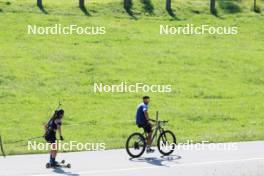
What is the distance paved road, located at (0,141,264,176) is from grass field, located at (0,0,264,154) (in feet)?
5.27

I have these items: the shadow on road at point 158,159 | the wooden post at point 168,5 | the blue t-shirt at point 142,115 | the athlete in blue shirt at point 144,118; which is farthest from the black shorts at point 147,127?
the wooden post at point 168,5

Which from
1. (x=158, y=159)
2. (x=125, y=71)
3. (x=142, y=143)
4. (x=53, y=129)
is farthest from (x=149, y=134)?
(x=125, y=71)

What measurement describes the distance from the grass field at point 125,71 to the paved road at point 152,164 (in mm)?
1606

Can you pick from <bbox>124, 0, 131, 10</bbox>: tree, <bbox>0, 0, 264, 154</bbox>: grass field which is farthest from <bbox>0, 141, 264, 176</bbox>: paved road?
<bbox>124, 0, 131, 10</bbox>: tree

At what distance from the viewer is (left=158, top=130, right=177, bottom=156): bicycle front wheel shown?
67.7ft

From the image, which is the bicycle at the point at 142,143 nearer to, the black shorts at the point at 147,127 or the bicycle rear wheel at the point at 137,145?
the bicycle rear wheel at the point at 137,145

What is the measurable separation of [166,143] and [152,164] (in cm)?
165

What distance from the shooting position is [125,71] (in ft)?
104

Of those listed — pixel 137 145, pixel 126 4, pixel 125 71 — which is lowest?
pixel 137 145

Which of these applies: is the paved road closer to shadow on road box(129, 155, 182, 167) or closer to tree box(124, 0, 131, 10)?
shadow on road box(129, 155, 182, 167)

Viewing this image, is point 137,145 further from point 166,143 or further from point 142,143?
point 166,143

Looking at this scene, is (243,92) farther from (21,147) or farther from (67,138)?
(21,147)

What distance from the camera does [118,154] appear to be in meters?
20.7

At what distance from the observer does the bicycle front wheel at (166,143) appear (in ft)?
67.7
